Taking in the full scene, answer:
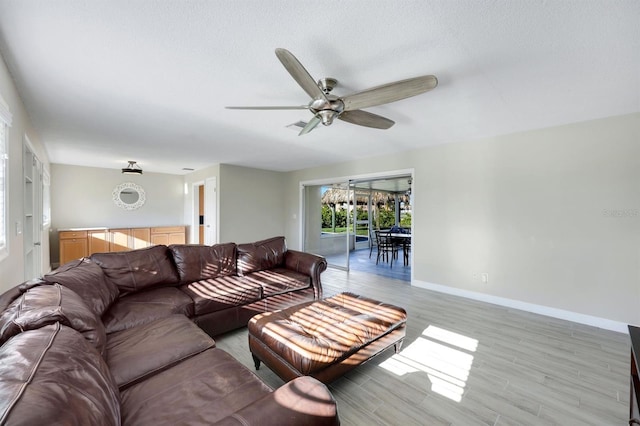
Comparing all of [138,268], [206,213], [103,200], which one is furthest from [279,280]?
[103,200]

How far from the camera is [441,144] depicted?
13.7 feet

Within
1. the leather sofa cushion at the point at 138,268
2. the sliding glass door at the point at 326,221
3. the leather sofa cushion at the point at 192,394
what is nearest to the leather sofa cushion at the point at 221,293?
the leather sofa cushion at the point at 138,268

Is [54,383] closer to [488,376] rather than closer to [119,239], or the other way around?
[488,376]

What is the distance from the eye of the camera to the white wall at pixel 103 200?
6020 millimetres

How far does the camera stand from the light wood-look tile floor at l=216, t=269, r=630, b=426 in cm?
170

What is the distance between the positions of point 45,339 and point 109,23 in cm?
175

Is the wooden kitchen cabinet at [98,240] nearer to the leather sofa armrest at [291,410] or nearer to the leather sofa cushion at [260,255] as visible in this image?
the leather sofa cushion at [260,255]

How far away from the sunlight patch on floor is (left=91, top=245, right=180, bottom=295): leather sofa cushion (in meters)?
2.39

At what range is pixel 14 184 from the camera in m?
2.20

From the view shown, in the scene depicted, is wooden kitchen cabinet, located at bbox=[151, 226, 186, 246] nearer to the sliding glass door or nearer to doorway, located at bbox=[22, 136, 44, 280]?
doorway, located at bbox=[22, 136, 44, 280]

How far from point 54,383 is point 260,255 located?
278 centimetres

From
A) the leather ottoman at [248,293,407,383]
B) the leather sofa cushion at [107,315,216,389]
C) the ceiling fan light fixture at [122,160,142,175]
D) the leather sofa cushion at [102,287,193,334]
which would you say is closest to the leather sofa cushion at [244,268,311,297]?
the leather ottoman at [248,293,407,383]

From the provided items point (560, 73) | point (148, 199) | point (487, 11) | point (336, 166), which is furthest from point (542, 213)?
point (148, 199)

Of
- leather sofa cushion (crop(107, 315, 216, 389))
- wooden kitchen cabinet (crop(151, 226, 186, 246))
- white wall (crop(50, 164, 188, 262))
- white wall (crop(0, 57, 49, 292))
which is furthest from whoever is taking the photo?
wooden kitchen cabinet (crop(151, 226, 186, 246))
